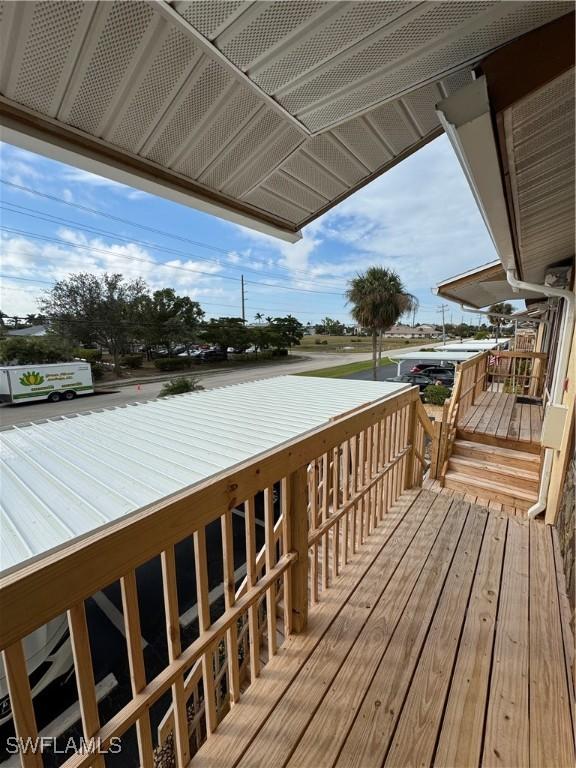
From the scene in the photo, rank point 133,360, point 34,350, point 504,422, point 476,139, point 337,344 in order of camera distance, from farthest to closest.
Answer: point 337,344
point 133,360
point 34,350
point 504,422
point 476,139

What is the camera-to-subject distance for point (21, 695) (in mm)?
666

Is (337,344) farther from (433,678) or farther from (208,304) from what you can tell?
(433,678)

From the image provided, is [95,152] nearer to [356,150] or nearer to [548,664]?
[356,150]

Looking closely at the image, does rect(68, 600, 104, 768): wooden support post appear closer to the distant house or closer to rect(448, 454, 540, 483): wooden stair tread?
rect(448, 454, 540, 483): wooden stair tread

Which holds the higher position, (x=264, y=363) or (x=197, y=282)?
(x=197, y=282)

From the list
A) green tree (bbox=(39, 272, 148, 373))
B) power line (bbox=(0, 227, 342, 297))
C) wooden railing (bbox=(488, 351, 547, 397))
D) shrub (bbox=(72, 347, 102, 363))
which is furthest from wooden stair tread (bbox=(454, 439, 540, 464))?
power line (bbox=(0, 227, 342, 297))

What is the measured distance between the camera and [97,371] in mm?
Answer: 12758

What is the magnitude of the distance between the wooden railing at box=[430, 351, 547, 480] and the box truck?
12135 mm

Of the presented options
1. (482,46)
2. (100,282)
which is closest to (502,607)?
(482,46)

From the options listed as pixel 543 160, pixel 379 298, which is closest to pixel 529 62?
pixel 543 160

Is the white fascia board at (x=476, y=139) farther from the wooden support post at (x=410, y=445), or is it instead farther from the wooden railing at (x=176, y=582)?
the wooden support post at (x=410, y=445)

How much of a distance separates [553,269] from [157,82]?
160 inches

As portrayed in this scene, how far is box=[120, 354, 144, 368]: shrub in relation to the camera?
48.2ft

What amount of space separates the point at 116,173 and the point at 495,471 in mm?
4688
